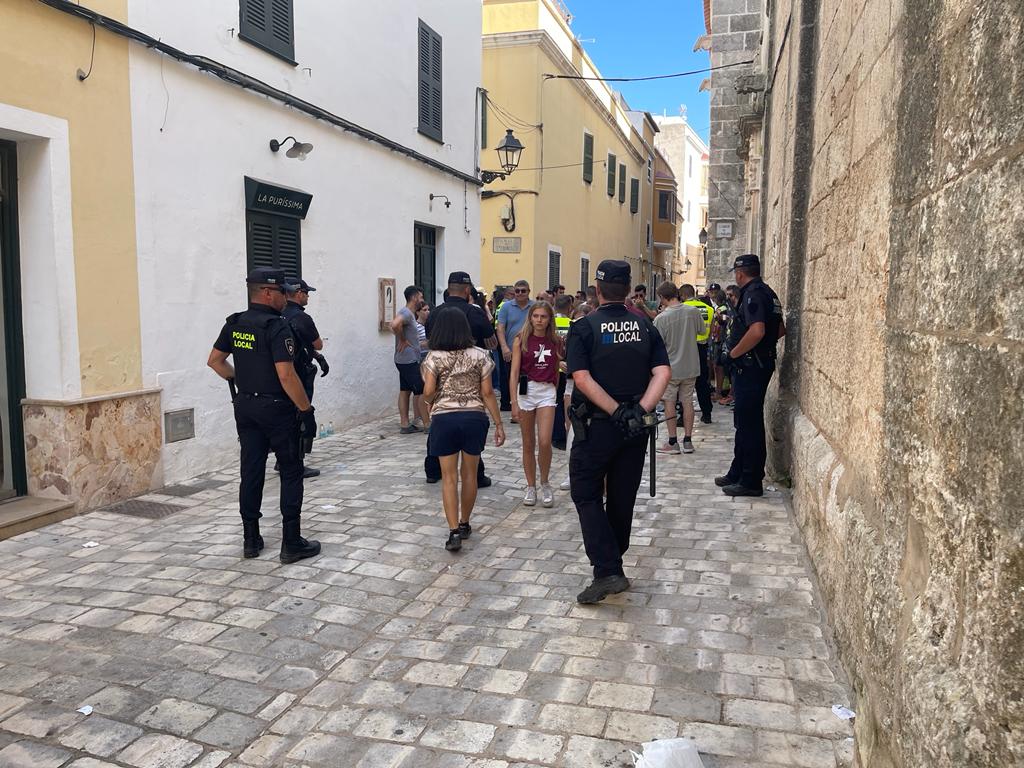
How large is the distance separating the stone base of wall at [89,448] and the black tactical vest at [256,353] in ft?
6.37

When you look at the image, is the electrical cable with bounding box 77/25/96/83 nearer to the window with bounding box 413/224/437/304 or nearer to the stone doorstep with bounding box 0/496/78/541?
the stone doorstep with bounding box 0/496/78/541

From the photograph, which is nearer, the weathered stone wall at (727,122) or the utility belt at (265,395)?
the utility belt at (265,395)

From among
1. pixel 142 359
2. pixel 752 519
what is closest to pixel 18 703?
pixel 142 359

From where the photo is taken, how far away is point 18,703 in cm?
335

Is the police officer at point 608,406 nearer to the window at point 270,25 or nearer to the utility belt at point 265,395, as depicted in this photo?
the utility belt at point 265,395

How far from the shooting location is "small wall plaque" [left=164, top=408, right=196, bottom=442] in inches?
279

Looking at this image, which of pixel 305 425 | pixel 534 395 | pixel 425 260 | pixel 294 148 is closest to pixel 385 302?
pixel 425 260

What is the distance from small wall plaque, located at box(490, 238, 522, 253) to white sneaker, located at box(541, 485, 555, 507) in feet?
40.5

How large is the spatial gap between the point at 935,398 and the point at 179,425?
6.66 m

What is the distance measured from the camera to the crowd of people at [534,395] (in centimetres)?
444

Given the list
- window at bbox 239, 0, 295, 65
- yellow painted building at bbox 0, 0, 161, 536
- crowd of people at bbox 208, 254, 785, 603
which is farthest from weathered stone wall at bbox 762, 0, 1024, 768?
window at bbox 239, 0, 295, 65

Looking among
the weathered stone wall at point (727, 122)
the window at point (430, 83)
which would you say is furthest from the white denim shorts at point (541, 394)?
the weathered stone wall at point (727, 122)

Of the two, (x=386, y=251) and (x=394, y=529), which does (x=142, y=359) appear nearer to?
(x=394, y=529)

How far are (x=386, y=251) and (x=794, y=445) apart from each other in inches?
269
